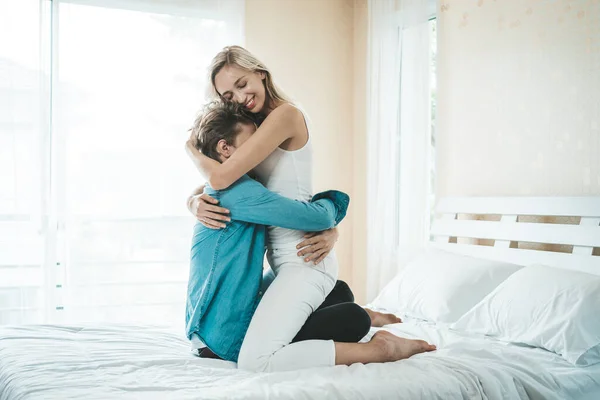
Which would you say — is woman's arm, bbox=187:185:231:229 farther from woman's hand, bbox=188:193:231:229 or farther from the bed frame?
the bed frame

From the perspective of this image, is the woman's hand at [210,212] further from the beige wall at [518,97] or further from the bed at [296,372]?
the beige wall at [518,97]

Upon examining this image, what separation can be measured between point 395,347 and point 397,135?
6.89 ft

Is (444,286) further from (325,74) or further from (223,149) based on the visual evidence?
(325,74)

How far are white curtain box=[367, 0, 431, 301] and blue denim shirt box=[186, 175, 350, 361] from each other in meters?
1.67

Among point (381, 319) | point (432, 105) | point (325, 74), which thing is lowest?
point (381, 319)

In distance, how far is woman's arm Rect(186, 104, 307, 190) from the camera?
Result: 192 centimetres

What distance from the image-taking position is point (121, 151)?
3752 mm

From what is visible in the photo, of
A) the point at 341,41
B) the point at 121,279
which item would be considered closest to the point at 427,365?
the point at 121,279

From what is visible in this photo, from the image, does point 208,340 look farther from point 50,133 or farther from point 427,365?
point 50,133

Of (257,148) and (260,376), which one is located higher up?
(257,148)

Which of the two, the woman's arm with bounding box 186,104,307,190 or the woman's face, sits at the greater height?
the woman's face

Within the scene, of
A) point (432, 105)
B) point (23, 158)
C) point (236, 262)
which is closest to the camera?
point (236, 262)

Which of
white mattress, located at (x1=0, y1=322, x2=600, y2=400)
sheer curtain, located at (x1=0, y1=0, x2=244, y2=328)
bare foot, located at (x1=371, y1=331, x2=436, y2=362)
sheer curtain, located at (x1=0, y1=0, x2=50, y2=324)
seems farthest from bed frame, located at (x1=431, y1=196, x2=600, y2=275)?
sheer curtain, located at (x1=0, y1=0, x2=50, y2=324)

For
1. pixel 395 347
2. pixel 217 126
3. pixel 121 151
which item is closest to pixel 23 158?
pixel 121 151
